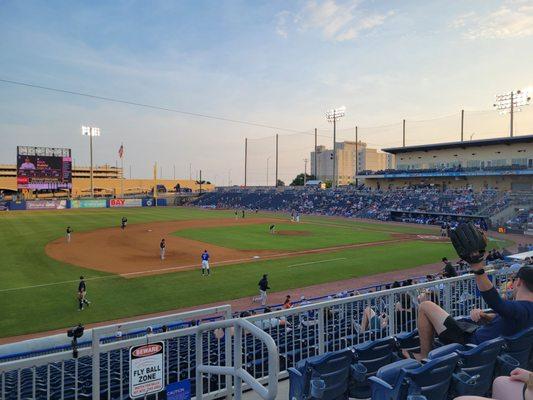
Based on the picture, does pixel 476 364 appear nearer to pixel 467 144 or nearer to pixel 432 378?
pixel 432 378

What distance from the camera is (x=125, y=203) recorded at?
84.3m

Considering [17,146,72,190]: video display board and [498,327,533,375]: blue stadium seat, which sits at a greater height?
[17,146,72,190]: video display board

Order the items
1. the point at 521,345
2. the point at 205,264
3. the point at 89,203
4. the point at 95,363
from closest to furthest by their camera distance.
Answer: the point at 95,363, the point at 521,345, the point at 205,264, the point at 89,203

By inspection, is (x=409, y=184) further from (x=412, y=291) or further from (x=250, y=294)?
(x=412, y=291)

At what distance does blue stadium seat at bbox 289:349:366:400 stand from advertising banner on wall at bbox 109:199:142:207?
83432 mm

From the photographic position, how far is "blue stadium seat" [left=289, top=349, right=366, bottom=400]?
432 cm

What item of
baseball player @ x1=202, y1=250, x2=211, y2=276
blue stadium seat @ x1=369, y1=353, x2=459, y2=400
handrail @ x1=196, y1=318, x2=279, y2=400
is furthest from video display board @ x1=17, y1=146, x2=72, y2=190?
blue stadium seat @ x1=369, y1=353, x2=459, y2=400

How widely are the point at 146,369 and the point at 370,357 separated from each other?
269 cm

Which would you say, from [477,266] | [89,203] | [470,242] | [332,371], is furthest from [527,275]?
[89,203]

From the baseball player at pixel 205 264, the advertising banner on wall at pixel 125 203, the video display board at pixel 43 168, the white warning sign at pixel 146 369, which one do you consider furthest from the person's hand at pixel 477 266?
the advertising banner on wall at pixel 125 203

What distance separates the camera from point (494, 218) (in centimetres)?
4456

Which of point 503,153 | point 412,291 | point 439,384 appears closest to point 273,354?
point 439,384

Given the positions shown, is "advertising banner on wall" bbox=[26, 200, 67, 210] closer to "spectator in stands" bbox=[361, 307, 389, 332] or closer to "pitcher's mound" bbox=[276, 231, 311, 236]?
"pitcher's mound" bbox=[276, 231, 311, 236]

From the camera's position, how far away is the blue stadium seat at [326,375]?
14.2 ft
